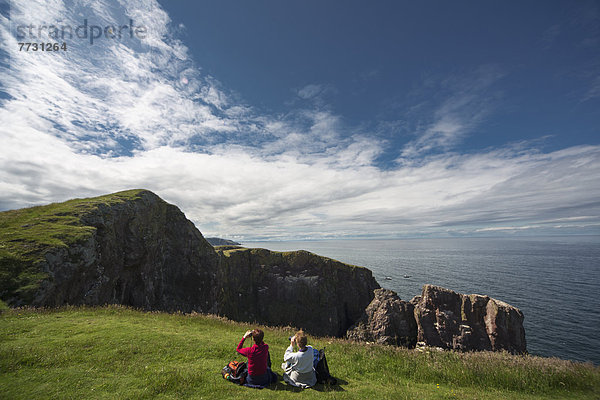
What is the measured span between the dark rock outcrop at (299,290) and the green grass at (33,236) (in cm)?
3561

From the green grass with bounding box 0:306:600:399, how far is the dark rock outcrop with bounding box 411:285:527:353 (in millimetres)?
36738

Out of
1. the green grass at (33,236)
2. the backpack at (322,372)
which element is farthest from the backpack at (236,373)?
the green grass at (33,236)

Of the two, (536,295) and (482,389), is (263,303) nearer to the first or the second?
(482,389)

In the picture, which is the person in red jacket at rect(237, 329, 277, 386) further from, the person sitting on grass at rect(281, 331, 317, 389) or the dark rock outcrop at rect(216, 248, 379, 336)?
the dark rock outcrop at rect(216, 248, 379, 336)

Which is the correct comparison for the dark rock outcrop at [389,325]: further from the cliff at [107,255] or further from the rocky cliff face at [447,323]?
the cliff at [107,255]

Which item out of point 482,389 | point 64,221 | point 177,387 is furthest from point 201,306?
point 482,389

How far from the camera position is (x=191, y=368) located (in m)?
8.79

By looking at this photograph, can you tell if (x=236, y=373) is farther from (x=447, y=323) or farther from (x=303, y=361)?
(x=447, y=323)

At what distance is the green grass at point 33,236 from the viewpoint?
14.5 m

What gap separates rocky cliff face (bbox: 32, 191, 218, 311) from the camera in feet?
59.2

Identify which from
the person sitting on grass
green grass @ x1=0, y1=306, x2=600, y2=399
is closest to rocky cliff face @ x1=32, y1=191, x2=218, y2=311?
green grass @ x1=0, y1=306, x2=600, y2=399

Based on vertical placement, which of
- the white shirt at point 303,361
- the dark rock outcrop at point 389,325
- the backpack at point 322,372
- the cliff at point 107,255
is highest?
the cliff at point 107,255

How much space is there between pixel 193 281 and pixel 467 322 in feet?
159

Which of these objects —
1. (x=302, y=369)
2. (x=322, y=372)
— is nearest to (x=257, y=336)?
(x=302, y=369)
